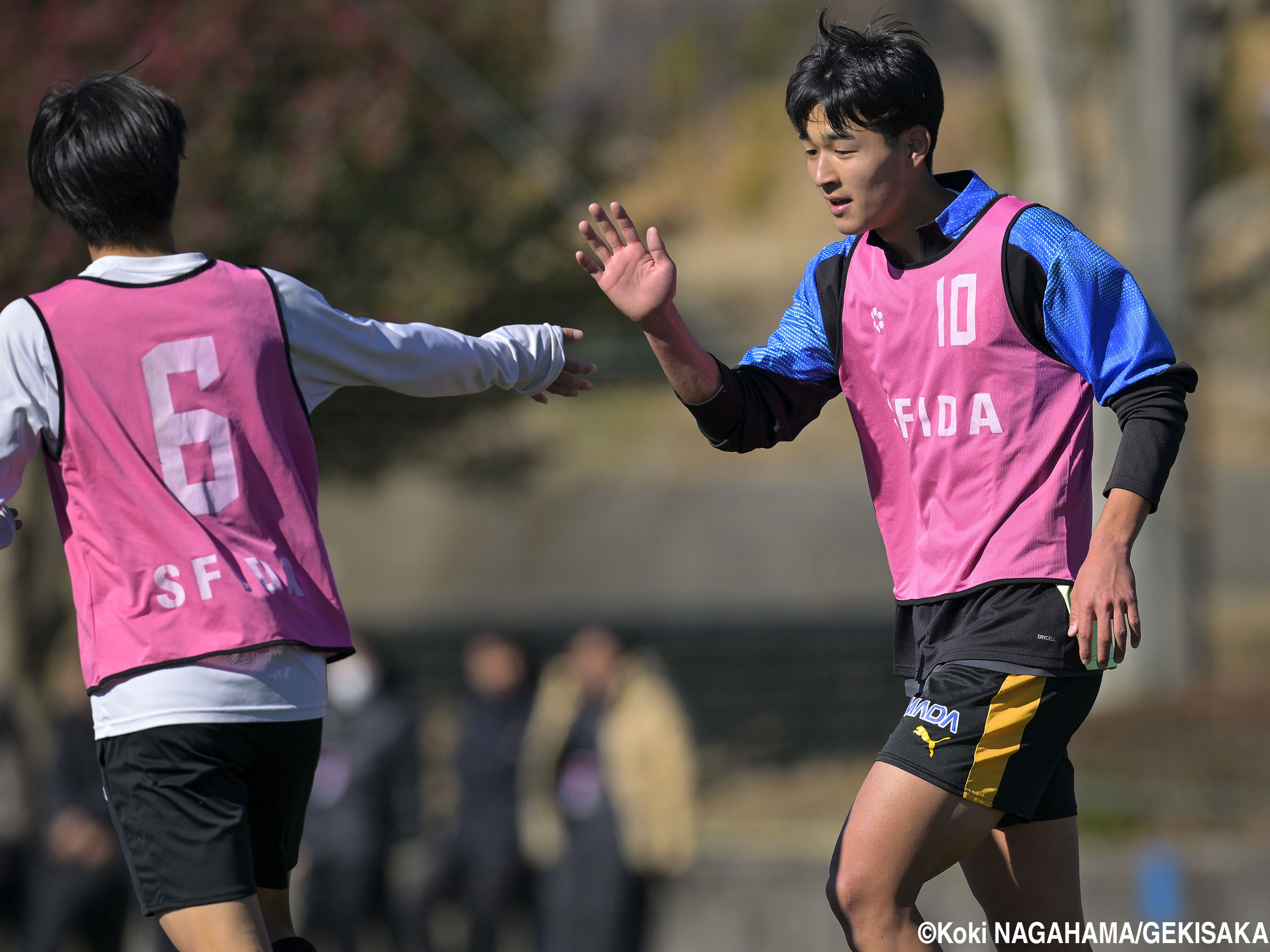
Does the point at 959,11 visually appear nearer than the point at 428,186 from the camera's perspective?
No

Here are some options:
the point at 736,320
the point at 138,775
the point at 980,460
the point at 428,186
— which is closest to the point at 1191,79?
the point at 736,320

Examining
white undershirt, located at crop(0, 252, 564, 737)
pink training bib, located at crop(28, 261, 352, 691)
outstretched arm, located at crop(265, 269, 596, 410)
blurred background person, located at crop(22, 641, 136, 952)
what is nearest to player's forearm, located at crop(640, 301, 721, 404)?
outstretched arm, located at crop(265, 269, 596, 410)

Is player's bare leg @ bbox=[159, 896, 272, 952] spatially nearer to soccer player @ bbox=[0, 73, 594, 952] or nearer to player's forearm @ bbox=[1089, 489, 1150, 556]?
soccer player @ bbox=[0, 73, 594, 952]

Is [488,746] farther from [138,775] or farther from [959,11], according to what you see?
[959,11]

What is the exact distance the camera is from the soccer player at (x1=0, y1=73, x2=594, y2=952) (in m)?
2.80

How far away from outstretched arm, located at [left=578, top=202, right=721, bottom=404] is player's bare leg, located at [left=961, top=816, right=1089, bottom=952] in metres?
1.06

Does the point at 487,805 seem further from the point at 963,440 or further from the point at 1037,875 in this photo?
the point at 963,440

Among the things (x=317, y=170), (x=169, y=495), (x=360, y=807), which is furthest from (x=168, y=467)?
(x=317, y=170)

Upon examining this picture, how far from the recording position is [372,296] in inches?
385

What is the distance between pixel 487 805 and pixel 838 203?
5952mm

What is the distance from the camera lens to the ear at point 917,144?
10.3 feet

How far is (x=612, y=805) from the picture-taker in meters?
8.22

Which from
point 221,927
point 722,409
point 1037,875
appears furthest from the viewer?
point 722,409

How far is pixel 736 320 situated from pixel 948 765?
923cm
